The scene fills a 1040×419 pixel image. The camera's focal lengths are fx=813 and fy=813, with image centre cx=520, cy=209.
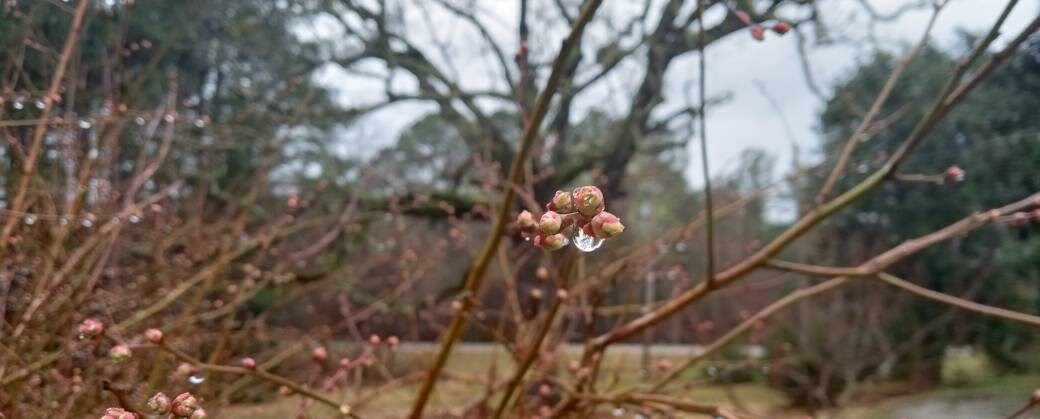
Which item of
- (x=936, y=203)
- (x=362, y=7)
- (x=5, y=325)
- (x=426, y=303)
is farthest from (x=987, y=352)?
(x=5, y=325)

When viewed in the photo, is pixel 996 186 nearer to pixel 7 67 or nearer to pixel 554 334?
pixel 554 334

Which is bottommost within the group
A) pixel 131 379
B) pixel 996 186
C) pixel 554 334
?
pixel 131 379

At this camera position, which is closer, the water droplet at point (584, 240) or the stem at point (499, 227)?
the water droplet at point (584, 240)

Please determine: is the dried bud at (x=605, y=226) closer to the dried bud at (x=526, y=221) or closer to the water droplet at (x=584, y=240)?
the water droplet at (x=584, y=240)

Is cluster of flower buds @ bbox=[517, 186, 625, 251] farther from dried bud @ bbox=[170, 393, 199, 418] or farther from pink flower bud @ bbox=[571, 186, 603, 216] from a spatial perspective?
dried bud @ bbox=[170, 393, 199, 418]

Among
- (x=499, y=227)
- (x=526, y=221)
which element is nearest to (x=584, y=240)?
(x=526, y=221)

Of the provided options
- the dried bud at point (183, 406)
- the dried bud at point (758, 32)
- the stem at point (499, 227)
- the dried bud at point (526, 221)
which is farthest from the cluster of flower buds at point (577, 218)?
the dried bud at point (758, 32)

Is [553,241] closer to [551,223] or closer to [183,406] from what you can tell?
[551,223]
